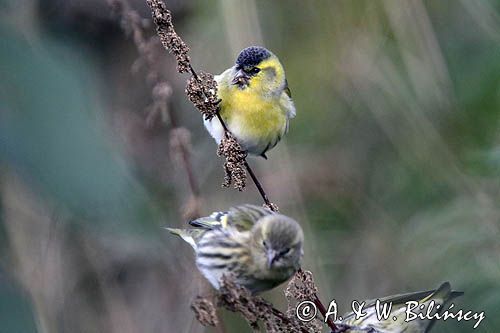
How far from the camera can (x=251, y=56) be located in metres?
3.20

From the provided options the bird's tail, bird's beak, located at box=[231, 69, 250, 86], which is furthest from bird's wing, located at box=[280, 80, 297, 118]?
the bird's tail

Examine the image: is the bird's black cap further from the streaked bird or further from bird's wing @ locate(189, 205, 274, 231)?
the streaked bird

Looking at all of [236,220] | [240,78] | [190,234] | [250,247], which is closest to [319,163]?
[240,78]

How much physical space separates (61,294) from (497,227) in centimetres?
182

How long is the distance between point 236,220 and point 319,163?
1.90 metres

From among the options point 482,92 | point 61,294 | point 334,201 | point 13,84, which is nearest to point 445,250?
point 482,92

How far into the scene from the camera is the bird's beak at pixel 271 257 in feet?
6.64

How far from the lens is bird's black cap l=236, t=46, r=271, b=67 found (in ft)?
10.4

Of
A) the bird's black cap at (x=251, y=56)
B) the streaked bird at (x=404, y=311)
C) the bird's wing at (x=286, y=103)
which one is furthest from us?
the bird's wing at (x=286, y=103)

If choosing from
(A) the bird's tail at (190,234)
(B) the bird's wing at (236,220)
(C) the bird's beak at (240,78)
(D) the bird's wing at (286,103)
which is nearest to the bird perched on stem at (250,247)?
(B) the bird's wing at (236,220)

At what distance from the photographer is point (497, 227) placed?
10.1 feet

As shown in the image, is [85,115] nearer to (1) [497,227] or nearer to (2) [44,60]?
(2) [44,60]

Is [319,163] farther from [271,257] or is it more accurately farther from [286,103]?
[271,257]

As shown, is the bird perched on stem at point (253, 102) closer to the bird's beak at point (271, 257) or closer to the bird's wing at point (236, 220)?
the bird's wing at point (236, 220)
